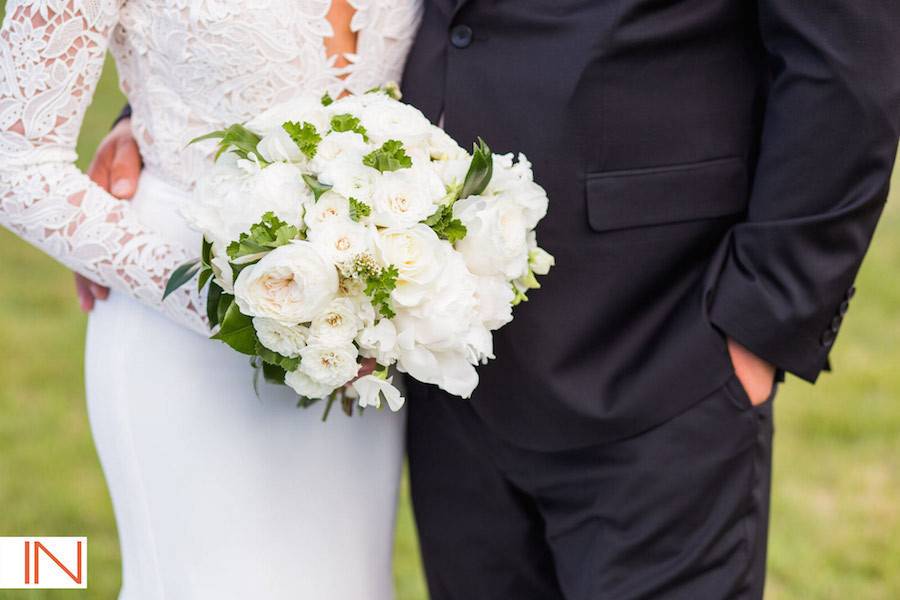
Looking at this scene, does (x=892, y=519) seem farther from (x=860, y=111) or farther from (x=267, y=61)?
(x=267, y=61)

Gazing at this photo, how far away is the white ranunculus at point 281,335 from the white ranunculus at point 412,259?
0.15m

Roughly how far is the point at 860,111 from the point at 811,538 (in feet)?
7.36

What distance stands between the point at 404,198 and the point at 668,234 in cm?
65

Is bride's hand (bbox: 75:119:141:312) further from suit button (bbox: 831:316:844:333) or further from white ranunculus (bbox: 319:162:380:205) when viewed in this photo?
suit button (bbox: 831:316:844:333)

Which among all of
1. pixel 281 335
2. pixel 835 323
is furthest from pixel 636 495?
pixel 281 335

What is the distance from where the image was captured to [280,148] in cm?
172

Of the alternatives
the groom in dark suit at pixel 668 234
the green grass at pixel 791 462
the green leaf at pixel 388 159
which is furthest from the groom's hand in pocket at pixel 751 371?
the green grass at pixel 791 462

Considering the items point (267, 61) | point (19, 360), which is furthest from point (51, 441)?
point (267, 61)

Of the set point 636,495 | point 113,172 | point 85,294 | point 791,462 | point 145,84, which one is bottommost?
point 791,462

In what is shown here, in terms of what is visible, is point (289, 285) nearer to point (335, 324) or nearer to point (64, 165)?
point (335, 324)

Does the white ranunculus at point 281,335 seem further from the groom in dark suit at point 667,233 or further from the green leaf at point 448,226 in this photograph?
the groom in dark suit at point 667,233

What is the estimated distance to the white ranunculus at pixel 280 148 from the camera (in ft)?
5.62

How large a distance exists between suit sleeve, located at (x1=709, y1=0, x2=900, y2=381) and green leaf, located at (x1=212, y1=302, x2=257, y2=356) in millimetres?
883

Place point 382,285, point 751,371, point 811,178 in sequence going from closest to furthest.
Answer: point 382,285, point 811,178, point 751,371
